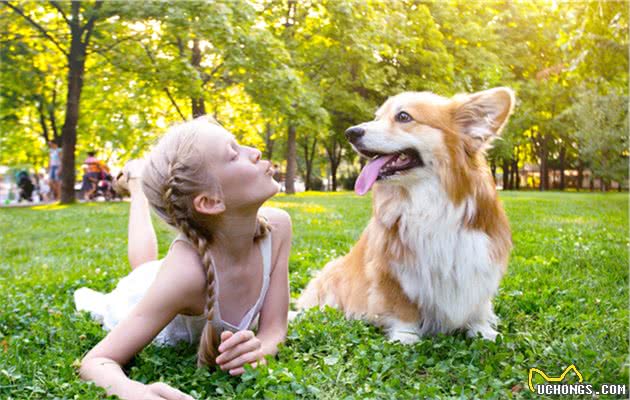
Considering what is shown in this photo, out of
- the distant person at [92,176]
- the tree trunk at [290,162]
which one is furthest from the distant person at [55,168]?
the tree trunk at [290,162]

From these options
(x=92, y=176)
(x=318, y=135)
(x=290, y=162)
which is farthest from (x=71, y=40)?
(x=290, y=162)

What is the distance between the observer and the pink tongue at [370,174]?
320cm

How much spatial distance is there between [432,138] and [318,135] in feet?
50.1

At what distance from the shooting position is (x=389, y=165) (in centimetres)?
326

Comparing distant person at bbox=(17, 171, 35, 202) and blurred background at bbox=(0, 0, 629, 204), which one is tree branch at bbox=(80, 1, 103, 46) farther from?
distant person at bbox=(17, 171, 35, 202)

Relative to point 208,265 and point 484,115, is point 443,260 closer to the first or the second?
point 484,115

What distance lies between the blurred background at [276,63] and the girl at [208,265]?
7134 mm

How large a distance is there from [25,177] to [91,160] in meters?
5.71

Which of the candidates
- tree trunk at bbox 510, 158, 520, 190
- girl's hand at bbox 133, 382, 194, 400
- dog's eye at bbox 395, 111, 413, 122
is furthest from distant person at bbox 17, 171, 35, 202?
tree trunk at bbox 510, 158, 520, 190

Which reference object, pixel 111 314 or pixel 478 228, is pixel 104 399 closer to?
pixel 111 314

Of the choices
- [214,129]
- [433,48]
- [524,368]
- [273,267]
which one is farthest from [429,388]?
[433,48]

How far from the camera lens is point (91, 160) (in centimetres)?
1917

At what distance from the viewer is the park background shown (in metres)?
2.64

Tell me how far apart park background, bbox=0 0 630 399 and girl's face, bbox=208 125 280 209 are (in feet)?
2.47
